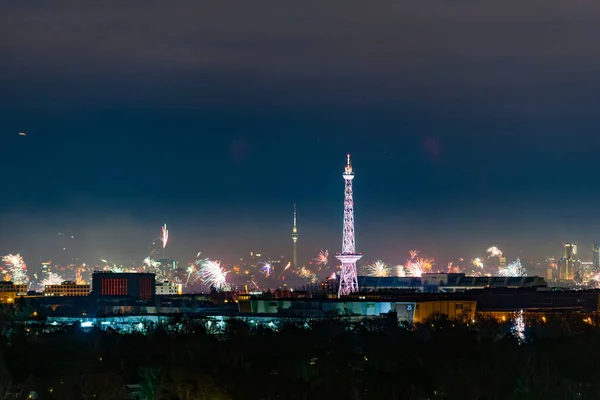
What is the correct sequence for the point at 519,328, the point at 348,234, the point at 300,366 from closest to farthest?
the point at 300,366 → the point at 519,328 → the point at 348,234

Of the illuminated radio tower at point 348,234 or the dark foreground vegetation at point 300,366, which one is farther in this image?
the illuminated radio tower at point 348,234

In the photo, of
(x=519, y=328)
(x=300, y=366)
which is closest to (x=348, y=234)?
(x=519, y=328)

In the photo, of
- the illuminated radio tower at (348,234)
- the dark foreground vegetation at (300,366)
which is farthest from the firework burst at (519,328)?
the illuminated radio tower at (348,234)

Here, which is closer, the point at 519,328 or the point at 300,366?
the point at 300,366

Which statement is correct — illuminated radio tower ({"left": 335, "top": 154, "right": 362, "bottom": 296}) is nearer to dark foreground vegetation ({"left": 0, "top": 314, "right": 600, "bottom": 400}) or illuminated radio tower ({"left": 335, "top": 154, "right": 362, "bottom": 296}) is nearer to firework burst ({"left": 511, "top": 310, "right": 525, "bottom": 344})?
firework burst ({"left": 511, "top": 310, "right": 525, "bottom": 344})

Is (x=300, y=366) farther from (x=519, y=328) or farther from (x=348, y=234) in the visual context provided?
(x=348, y=234)

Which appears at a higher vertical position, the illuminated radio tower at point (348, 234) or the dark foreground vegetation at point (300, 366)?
the illuminated radio tower at point (348, 234)

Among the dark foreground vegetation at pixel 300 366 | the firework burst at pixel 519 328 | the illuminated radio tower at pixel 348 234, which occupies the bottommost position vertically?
the dark foreground vegetation at pixel 300 366

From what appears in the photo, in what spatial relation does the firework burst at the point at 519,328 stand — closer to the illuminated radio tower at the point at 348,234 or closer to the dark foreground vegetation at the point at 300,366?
the dark foreground vegetation at the point at 300,366

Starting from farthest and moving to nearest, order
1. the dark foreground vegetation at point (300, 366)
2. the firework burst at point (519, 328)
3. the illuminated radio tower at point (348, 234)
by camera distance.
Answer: the illuminated radio tower at point (348, 234) → the firework burst at point (519, 328) → the dark foreground vegetation at point (300, 366)

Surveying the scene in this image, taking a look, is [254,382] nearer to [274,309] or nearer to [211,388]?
[211,388]
